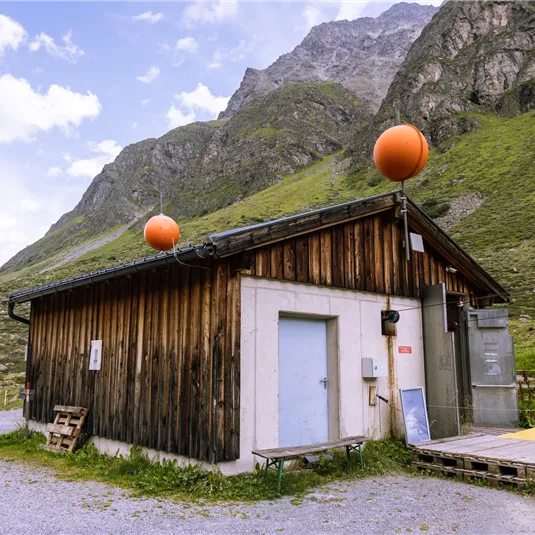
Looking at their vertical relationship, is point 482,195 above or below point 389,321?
above

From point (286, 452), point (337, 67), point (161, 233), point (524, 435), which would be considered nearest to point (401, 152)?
point (286, 452)

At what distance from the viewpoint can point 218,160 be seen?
10200cm

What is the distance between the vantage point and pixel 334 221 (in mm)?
7820

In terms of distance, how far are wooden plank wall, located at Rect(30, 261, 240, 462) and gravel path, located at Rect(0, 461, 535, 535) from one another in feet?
3.39

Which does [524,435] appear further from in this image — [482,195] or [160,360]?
[482,195]

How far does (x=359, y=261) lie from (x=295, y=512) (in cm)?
424

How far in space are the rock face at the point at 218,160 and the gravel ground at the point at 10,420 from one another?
74.4 m

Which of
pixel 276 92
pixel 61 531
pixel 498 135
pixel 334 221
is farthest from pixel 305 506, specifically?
pixel 276 92

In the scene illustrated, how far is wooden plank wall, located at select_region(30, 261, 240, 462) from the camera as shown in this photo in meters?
6.39

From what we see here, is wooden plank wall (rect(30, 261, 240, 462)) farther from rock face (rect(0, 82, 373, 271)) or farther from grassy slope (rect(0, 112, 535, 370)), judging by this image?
rock face (rect(0, 82, 373, 271))

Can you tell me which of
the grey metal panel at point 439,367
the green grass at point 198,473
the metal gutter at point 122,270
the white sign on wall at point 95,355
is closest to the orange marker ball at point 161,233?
the metal gutter at point 122,270

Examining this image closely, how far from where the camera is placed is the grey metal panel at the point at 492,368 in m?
9.46

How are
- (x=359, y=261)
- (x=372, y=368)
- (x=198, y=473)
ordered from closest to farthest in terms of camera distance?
(x=198, y=473)
(x=372, y=368)
(x=359, y=261)

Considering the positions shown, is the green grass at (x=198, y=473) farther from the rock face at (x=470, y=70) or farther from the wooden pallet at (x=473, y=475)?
the rock face at (x=470, y=70)
